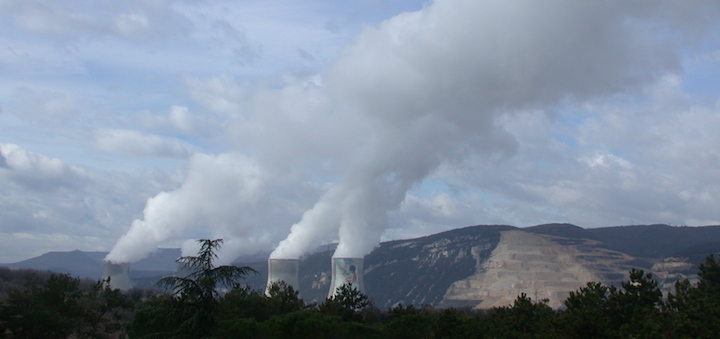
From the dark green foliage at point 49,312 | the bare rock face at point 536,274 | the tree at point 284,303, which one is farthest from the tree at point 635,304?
the bare rock face at point 536,274

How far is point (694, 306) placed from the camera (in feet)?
102

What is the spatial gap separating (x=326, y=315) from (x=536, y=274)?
14455 cm

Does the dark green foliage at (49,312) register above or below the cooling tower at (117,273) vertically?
below

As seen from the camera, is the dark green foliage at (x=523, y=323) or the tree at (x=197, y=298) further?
the dark green foliage at (x=523, y=323)

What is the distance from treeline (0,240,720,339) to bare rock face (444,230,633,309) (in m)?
115

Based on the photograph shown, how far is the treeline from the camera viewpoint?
23281 mm

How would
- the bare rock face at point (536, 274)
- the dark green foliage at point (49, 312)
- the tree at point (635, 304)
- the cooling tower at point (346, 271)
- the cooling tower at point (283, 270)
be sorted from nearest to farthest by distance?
1. the tree at point (635, 304)
2. the dark green foliage at point (49, 312)
3. the cooling tower at point (283, 270)
4. the cooling tower at point (346, 271)
5. the bare rock face at point (536, 274)

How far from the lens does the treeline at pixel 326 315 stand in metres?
23.3

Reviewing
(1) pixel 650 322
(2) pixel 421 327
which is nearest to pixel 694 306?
(1) pixel 650 322

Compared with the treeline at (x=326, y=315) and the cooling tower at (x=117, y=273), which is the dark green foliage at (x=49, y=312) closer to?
the treeline at (x=326, y=315)

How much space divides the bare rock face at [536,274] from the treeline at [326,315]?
115m

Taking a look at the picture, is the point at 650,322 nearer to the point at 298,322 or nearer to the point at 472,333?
the point at 472,333

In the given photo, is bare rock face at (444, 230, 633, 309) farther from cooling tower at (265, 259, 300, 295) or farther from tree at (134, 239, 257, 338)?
tree at (134, 239, 257, 338)

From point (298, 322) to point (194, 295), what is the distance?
45.4 ft
